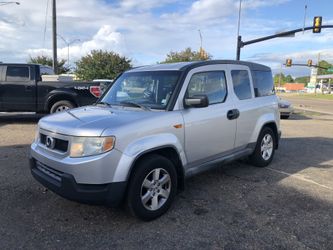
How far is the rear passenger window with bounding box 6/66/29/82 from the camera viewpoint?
1092 centimetres

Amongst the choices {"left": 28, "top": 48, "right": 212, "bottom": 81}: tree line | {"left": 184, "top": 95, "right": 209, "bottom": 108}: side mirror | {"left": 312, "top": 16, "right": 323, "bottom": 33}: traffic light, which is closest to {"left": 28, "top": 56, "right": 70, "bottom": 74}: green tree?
{"left": 28, "top": 48, "right": 212, "bottom": 81}: tree line

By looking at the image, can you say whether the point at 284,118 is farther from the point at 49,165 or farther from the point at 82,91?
the point at 49,165

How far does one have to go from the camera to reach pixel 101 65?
4375 centimetres

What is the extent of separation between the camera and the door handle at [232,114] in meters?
5.33

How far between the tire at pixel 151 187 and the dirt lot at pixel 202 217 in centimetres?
16

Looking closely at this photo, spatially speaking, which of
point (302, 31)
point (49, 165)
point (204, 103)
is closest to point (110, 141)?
point (49, 165)

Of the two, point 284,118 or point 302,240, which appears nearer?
point 302,240

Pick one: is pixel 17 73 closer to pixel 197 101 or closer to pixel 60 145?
pixel 60 145

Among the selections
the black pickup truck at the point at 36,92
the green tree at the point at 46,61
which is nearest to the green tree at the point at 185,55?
the green tree at the point at 46,61

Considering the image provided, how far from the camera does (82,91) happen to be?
1072cm

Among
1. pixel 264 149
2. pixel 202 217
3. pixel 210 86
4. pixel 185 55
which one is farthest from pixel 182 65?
pixel 185 55

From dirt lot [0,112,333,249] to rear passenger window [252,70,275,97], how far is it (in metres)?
1.44

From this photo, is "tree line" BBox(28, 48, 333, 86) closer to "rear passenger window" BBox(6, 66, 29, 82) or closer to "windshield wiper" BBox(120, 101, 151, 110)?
"rear passenger window" BBox(6, 66, 29, 82)

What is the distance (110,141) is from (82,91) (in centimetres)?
734
